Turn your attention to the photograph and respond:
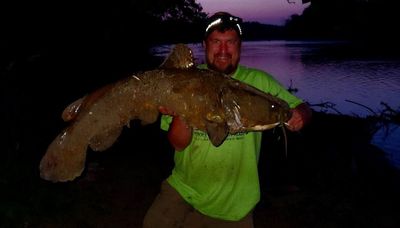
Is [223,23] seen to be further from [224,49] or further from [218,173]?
[218,173]

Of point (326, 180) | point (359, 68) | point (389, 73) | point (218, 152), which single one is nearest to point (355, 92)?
point (389, 73)

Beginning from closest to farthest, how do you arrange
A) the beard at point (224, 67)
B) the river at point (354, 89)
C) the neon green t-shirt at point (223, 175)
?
the neon green t-shirt at point (223, 175) → the beard at point (224, 67) → the river at point (354, 89)

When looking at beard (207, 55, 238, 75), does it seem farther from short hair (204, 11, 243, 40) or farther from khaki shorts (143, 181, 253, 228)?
khaki shorts (143, 181, 253, 228)

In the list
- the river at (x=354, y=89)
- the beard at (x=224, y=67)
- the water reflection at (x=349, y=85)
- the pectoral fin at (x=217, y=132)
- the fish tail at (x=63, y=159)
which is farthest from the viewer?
the water reflection at (x=349, y=85)

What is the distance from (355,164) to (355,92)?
22816 millimetres

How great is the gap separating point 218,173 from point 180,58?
3.60ft

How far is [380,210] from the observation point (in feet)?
24.0

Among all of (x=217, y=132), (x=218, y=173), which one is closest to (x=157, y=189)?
(x=218, y=173)

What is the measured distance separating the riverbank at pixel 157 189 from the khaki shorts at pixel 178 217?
3.12m

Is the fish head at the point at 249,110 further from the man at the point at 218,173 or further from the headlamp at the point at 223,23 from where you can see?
the headlamp at the point at 223,23

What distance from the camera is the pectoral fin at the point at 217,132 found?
2.92 m

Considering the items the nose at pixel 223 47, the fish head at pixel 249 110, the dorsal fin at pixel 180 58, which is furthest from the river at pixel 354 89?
the dorsal fin at pixel 180 58

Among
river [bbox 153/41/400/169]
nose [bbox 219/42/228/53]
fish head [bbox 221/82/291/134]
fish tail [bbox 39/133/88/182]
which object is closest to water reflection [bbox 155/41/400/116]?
river [bbox 153/41/400/169]

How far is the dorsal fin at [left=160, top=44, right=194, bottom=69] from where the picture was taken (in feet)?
9.82
